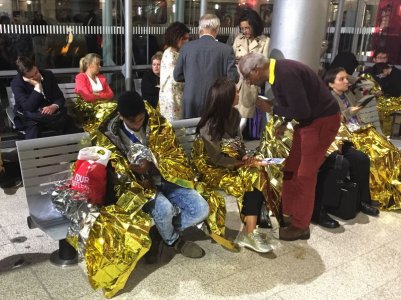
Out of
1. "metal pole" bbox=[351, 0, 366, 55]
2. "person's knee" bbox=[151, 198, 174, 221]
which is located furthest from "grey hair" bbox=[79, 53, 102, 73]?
"metal pole" bbox=[351, 0, 366, 55]

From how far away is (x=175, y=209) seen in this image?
3.05 metres

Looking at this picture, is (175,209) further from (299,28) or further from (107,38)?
(107,38)

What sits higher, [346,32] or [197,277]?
[346,32]

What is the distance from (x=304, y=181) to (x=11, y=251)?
87.2 inches

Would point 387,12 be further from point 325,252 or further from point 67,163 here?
point 67,163

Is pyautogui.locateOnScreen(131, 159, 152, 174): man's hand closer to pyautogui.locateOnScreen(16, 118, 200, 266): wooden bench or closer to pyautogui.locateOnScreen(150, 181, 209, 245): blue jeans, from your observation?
pyautogui.locateOnScreen(150, 181, 209, 245): blue jeans

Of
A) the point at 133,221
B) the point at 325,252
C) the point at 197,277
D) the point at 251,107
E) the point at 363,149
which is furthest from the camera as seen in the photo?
the point at 251,107

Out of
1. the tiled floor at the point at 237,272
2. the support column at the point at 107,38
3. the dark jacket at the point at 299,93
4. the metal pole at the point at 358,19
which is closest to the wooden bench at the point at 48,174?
the tiled floor at the point at 237,272

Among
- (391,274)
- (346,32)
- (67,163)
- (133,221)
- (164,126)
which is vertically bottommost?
(391,274)

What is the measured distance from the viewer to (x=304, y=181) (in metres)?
3.34

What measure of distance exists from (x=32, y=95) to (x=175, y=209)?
6.99ft

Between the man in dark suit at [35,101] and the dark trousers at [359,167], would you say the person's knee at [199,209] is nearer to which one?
the dark trousers at [359,167]

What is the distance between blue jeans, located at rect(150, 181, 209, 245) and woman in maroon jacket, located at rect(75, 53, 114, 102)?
2.13 m

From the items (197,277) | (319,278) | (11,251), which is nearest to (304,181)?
(319,278)
